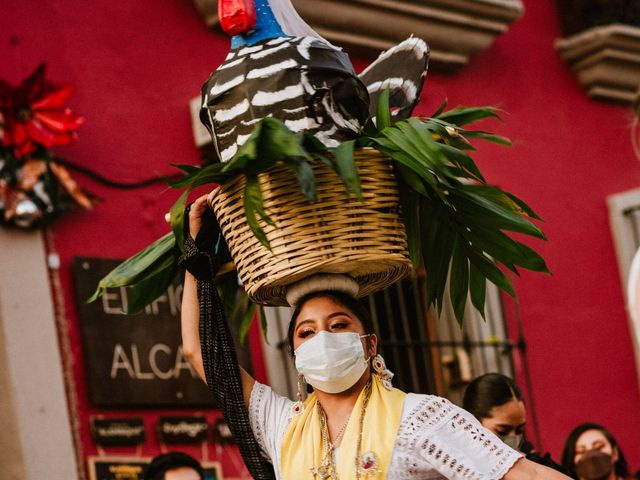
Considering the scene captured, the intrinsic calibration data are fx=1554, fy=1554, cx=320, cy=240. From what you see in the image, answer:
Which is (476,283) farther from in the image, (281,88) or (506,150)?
(506,150)

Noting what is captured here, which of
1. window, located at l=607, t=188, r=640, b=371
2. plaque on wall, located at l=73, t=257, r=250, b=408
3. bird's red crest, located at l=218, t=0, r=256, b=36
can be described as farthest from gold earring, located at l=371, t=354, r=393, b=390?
window, located at l=607, t=188, r=640, b=371

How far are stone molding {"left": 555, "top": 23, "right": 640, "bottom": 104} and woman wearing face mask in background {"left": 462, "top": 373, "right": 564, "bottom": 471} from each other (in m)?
4.74

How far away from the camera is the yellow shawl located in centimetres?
420

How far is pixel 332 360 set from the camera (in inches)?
169

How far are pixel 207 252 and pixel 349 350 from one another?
22.5 inches

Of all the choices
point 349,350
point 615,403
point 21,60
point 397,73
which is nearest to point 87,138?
point 21,60

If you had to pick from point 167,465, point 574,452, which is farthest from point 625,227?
point 167,465

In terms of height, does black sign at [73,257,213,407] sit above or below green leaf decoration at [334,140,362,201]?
below

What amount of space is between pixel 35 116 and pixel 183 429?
1598 millimetres

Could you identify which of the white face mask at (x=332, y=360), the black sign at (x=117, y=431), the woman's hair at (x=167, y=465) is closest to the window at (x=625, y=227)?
the black sign at (x=117, y=431)

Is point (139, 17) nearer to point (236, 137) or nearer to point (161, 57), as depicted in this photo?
point (161, 57)

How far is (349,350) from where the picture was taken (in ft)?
14.1

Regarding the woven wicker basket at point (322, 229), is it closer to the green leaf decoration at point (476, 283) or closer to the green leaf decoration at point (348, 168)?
the green leaf decoration at point (348, 168)

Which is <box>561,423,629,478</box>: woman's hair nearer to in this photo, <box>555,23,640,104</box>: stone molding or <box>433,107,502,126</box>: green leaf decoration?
<box>433,107,502,126</box>: green leaf decoration
